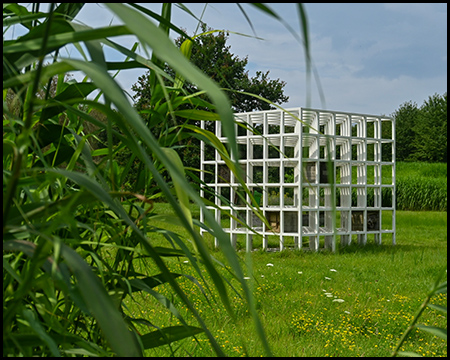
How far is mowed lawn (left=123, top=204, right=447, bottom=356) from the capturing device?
1849 mm

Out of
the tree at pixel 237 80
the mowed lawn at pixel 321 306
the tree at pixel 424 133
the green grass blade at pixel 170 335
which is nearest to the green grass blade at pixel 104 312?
the green grass blade at pixel 170 335

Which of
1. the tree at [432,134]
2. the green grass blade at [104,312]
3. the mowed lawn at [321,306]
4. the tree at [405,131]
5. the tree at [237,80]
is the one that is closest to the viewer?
the green grass blade at [104,312]

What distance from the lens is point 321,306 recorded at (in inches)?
101

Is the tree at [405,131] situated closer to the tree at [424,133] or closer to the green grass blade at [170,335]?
the tree at [424,133]

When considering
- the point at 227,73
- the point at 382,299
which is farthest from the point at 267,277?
the point at 227,73

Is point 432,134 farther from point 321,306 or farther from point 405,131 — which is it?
point 321,306

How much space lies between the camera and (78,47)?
57 cm

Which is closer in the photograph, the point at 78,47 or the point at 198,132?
the point at 78,47

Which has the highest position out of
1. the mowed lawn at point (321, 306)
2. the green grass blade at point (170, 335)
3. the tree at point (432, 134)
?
the tree at point (432, 134)

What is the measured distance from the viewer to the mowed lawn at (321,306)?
1849mm

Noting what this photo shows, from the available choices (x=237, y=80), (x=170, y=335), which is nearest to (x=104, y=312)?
(x=170, y=335)

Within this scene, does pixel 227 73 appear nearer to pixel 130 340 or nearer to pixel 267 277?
pixel 267 277

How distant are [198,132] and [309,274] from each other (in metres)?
2.84

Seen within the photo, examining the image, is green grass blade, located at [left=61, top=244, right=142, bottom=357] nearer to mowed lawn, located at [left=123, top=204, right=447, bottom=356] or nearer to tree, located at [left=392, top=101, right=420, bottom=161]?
mowed lawn, located at [left=123, top=204, right=447, bottom=356]
